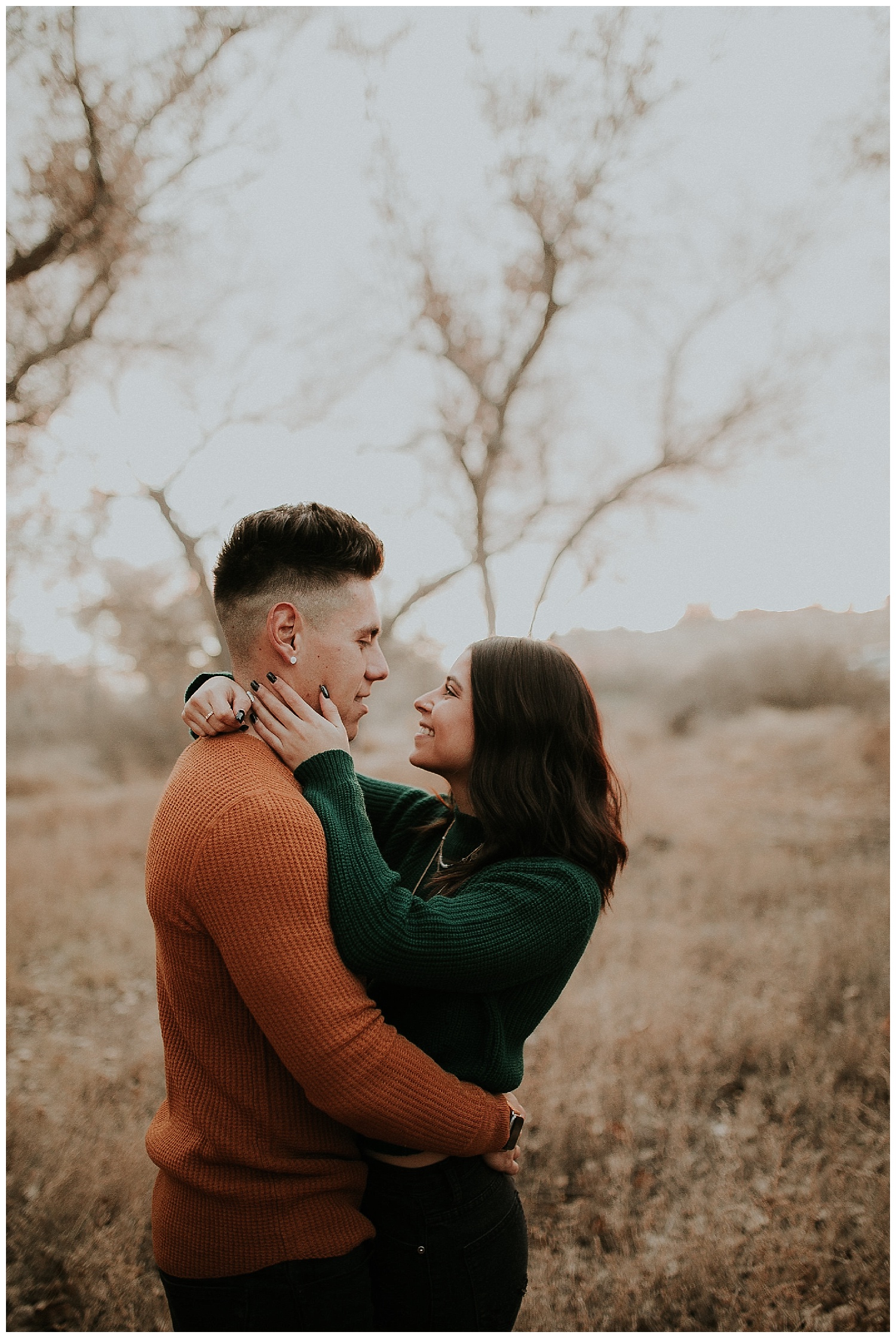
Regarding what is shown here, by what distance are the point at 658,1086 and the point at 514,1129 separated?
107 inches

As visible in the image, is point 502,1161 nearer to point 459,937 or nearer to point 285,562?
point 459,937

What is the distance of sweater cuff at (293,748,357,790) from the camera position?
1.53m

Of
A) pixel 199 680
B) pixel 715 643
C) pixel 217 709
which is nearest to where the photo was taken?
pixel 217 709

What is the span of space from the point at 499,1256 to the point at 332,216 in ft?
21.2

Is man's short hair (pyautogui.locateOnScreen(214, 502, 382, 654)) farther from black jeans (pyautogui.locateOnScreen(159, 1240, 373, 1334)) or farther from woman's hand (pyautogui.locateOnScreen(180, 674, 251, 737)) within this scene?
black jeans (pyautogui.locateOnScreen(159, 1240, 373, 1334))

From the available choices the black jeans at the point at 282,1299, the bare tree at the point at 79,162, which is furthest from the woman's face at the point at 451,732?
the bare tree at the point at 79,162

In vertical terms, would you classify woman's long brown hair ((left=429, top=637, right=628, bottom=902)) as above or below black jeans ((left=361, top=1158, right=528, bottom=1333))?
above

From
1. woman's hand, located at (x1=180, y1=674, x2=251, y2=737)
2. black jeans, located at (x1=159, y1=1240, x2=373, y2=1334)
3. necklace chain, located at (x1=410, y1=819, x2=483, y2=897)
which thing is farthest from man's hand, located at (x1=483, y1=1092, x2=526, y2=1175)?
woman's hand, located at (x1=180, y1=674, x2=251, y2=737)

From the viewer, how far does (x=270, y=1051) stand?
1.48 m

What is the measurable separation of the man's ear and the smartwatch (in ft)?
3.79

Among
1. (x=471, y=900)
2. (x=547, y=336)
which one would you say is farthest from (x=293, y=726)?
(x=547, y=336)

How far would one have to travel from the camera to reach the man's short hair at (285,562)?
5.65 ft

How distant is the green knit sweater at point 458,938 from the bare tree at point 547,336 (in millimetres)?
4543

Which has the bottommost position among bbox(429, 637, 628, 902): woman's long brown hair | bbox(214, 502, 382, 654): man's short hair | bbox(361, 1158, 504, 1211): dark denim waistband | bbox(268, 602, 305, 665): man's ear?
bbox(361, 1158, 504, 1211): dark denim waistband
